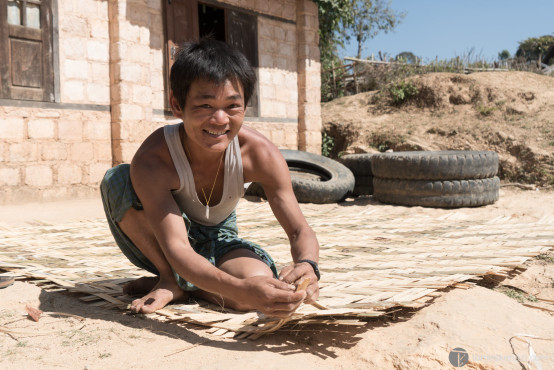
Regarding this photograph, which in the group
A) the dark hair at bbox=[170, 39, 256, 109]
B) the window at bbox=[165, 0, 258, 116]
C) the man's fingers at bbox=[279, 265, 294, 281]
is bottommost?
the man's fingers at bbox=[279, 265, 294, 281]

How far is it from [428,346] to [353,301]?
1.20ft

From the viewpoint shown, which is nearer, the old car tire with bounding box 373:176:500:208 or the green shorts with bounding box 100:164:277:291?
the green shorts with bounding box 100:164:277:291

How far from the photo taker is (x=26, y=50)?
5.81m

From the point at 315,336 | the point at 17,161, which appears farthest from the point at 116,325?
the point at 17,161

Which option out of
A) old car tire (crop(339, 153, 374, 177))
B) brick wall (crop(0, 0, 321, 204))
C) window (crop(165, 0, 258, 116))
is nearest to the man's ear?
brick wall (crop(0, 0, 321, 204))

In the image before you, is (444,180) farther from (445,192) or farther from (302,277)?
(302,277)

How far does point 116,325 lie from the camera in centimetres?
174

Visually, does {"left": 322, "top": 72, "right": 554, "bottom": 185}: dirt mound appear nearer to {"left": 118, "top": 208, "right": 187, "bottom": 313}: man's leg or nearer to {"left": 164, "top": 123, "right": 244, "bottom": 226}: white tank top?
{"left": 164, "top": 123, "right": 244, "bottom": 226}: white tank top

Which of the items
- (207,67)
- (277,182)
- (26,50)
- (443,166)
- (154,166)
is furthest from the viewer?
(26,50)

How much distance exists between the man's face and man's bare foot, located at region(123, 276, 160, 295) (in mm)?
732

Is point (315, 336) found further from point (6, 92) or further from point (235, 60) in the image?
point (6, 92)

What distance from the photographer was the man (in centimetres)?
168

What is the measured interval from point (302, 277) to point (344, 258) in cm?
131

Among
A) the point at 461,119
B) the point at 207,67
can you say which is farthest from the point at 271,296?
the point at 461,119
